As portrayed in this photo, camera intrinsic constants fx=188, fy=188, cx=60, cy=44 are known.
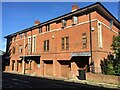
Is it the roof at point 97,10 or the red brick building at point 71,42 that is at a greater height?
the roof at point 97,10

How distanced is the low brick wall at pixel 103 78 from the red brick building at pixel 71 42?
1.05m

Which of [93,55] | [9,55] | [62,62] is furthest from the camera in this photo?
[9,55]

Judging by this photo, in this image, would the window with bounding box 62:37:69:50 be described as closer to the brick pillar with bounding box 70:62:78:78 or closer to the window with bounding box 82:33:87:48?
the brick pillar with bounding box 70:62:78:78

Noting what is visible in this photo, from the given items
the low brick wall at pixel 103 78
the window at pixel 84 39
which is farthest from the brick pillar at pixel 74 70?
the low brick wall at pixel 103 78

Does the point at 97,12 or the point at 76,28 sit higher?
the point at 97,12

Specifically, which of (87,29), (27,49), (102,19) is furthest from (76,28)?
(27,49)

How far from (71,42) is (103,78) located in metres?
7.97

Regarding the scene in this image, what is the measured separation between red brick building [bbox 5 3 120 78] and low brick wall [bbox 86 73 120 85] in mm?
1053

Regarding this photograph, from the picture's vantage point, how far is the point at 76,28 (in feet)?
84.3

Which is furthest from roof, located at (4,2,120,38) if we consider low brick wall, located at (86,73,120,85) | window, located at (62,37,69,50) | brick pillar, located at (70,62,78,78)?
low brick wall, located at (86,73,120,85)

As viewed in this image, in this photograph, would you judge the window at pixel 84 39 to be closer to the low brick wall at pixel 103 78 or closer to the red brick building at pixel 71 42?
the red brick building at pixel 71 42

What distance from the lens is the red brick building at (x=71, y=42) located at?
76.8 ft

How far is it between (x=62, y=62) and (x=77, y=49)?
4.54 metres

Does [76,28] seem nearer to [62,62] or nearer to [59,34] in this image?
[59,34]
